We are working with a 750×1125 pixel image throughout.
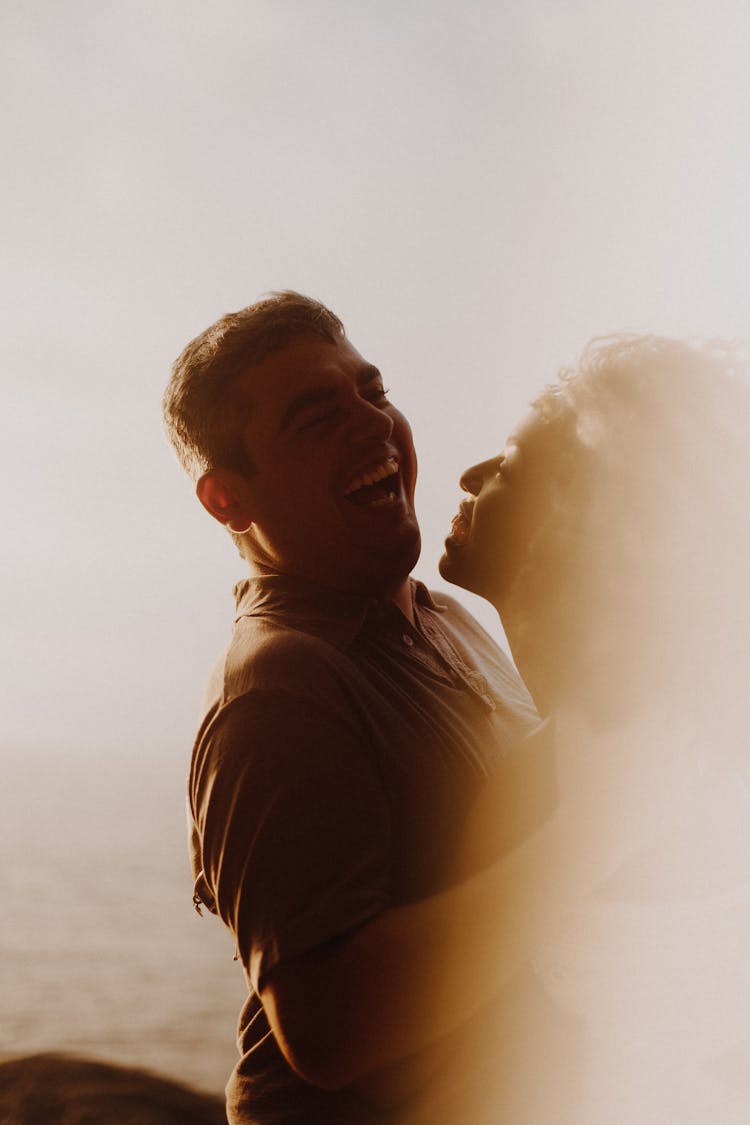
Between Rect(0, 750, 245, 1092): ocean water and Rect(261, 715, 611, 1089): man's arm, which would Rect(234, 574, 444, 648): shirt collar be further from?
Rect(0, 750, 245, 1092): ocean water

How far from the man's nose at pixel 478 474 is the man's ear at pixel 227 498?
1.75 feet

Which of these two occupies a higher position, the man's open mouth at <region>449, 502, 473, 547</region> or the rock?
the man's open mouth at <region>449, 502, 473, 547</region>

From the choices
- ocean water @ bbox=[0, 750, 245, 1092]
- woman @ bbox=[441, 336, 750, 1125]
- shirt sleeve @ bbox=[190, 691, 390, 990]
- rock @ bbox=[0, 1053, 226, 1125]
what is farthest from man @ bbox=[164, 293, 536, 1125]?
ocean water @ bbox=[0, 750, 245, 1092]

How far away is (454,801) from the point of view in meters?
1.69

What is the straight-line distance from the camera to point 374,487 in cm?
218

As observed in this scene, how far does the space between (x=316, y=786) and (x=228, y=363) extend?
41.1 inches

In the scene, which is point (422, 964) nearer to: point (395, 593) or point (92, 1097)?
point (395, 593)

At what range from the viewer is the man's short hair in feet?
7.00

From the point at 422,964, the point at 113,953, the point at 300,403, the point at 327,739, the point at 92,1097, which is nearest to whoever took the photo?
the point at 422,964

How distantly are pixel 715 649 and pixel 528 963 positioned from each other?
691 mm

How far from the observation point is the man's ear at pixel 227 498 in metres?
2.21

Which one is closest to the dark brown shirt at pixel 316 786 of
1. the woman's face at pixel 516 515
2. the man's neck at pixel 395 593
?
the man's neck at pixel 395 593

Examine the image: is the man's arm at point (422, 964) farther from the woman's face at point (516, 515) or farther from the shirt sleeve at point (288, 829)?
the woman's face at point (516, 515)

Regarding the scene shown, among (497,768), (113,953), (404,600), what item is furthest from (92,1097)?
(113,953)
